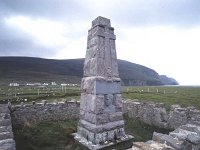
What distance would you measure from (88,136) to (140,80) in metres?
165

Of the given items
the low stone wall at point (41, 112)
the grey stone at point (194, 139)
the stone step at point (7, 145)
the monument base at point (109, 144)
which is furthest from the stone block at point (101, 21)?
the low stone wall at point (41, 112)

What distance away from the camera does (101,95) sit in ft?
25.1

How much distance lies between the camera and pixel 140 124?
36.5 feet

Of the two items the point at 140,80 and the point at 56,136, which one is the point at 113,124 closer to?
the point at 56,136

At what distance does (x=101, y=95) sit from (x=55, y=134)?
3145 mm

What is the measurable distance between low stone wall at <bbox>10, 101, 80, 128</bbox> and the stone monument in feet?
10.5

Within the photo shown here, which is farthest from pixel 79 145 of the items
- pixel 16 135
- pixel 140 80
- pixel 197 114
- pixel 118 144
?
pixel 140 80

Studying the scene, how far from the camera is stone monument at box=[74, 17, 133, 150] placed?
24.6ft

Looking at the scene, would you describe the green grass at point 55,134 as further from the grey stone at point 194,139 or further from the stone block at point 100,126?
the grey stone at point 194,139

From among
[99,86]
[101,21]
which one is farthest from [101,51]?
[99,86]

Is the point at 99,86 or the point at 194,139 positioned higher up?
the point at 99,86

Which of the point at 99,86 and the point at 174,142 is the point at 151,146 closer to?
the point at 174,142

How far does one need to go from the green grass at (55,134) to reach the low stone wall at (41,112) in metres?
0.58

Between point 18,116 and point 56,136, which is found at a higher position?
point 18,116
